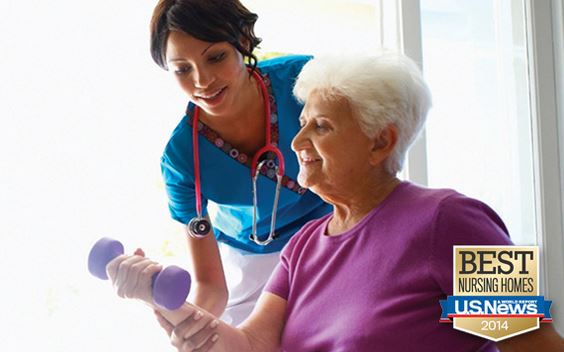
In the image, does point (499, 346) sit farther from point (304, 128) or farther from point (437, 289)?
point (304, 128)

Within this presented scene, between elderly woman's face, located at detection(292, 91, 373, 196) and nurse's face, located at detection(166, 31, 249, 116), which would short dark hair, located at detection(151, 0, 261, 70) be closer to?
nurse's face, located at detection(166, 31, 249, 116)

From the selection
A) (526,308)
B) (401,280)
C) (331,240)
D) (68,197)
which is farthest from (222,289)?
(68,197)

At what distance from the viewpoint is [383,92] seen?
1.28m

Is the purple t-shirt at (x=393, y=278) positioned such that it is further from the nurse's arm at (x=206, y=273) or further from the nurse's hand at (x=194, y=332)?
the nurse's arm at (x=206, y=273)

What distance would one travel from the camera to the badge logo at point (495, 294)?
1122 mm

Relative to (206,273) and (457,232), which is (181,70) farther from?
(457,232)

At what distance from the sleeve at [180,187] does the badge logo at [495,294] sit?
776mm

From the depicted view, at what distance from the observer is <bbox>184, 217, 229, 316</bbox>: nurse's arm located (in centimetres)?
172

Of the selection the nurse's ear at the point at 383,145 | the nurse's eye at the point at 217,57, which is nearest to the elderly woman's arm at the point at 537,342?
the nurse's ear at the point at 383,145

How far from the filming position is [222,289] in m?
1.75

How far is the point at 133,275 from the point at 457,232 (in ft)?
1.85

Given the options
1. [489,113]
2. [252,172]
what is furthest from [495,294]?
[489,113]

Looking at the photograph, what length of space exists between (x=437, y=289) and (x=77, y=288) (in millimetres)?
3013

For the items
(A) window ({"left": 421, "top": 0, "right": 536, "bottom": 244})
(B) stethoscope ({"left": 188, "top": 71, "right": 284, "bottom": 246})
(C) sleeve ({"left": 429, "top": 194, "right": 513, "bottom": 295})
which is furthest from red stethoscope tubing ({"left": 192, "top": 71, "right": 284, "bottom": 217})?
(A) window ({"left": 421, "top": 0, "right": 536, "bottom": 244})
